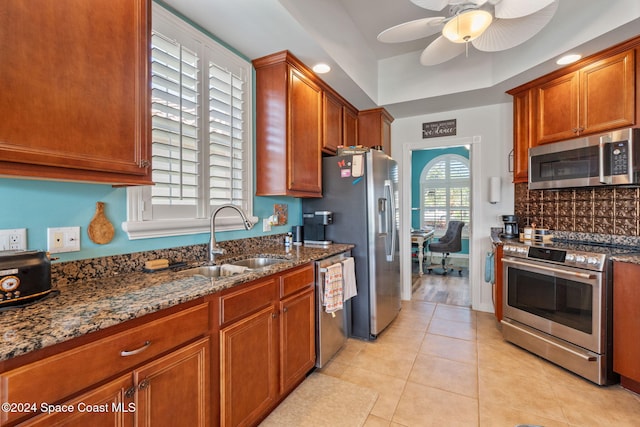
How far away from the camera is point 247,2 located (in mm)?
1716

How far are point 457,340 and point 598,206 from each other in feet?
5.54

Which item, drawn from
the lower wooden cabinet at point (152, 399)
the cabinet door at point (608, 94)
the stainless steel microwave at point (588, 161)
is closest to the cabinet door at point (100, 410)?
the lower wooden cabinet at point (152, 399)

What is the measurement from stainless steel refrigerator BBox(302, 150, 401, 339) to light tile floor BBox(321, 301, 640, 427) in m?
0.27

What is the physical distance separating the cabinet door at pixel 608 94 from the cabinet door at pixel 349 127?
2071 mm

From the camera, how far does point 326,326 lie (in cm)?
228

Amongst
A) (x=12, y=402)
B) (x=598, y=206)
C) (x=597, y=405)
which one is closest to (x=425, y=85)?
(x=598, y=206)

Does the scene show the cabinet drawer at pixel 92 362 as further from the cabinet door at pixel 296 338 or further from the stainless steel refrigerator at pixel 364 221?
the stainless steel refrigerator at pixel 364 221

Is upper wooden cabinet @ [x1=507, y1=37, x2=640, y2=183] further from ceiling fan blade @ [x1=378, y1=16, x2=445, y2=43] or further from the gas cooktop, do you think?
ceiling fan blade @ [x1=378, y1=16, x2=445, y2=43]

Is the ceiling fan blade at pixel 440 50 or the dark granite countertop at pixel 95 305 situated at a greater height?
the ceiling fan blade at pixel 440 50

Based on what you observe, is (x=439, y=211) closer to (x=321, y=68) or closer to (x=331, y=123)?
(x=331, y=123)

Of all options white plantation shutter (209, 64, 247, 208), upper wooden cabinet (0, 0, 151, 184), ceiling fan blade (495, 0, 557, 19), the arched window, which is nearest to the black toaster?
upper wooden cabinet (0, 0, 151, 184)

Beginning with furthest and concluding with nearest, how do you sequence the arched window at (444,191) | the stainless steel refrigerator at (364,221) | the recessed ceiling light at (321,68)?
the arched window at (444,191), the stainless steel refrigerator at (364,221), the recessed ceiling light at (321,68)

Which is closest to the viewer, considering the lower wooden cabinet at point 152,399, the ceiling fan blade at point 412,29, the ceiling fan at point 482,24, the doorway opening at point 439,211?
the lower wooden cabinet at point 152,399

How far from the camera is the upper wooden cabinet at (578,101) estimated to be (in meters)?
2.17
